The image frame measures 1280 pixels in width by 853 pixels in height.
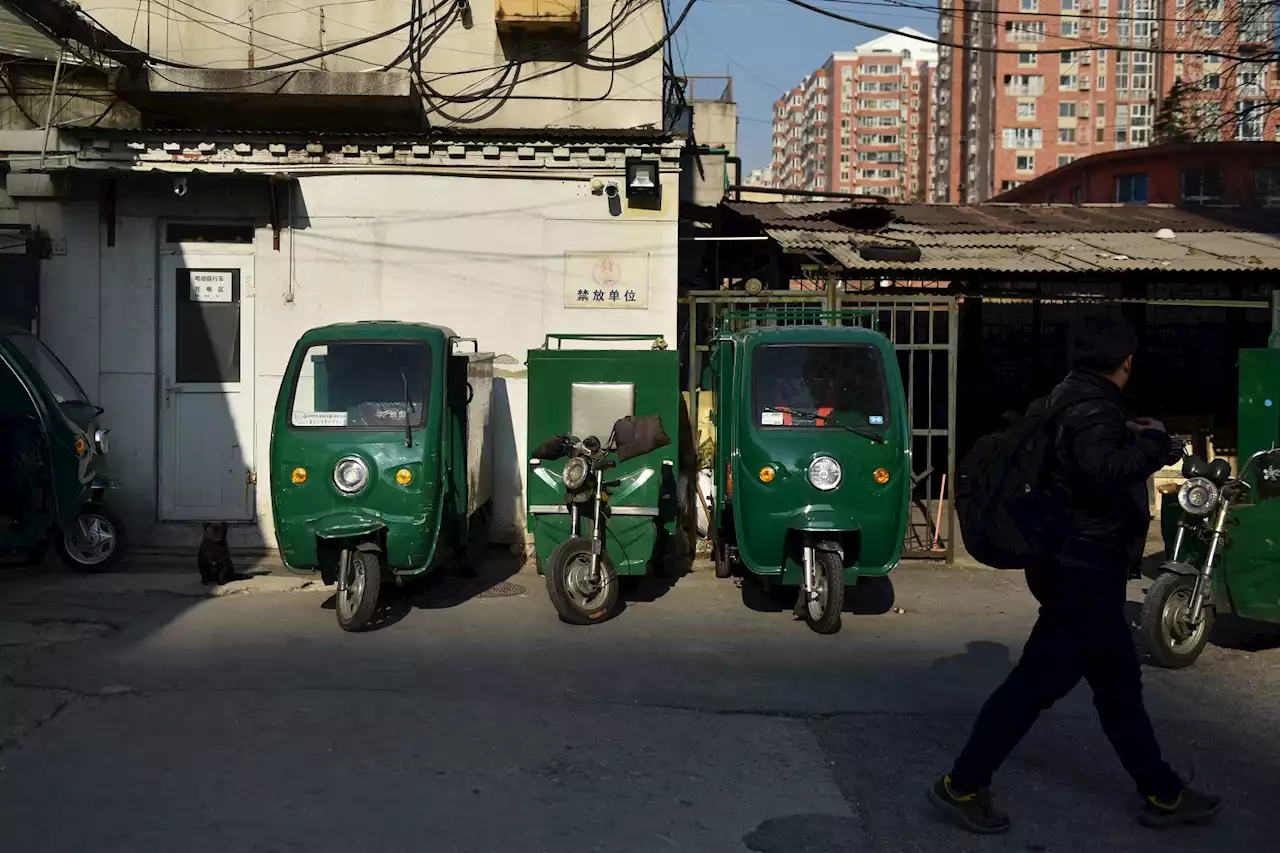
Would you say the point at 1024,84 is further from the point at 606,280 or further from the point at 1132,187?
the point at 606,280

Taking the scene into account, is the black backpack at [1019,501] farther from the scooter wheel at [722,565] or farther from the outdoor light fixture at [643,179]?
the outdoor light fixture at [643,179]

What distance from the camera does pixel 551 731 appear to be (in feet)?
18.8

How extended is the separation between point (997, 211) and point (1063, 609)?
1222cm

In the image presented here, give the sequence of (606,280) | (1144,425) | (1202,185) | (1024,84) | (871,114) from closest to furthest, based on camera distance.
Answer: (1144,425), (606,280), (1202,185), (1024,84), (871,114)

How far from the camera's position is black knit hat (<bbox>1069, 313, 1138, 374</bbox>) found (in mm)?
4406

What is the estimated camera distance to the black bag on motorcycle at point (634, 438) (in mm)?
8445

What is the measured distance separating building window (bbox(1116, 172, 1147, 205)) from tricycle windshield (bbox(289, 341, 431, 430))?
35701 mm

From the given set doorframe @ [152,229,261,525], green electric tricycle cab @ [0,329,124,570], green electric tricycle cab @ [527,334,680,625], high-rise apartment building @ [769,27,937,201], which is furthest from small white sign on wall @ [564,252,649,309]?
high-rise apartment building @ [769,27,937,201]

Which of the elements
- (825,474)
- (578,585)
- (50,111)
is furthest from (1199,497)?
(50,111)

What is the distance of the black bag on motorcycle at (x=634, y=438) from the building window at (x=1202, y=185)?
34.2 metres

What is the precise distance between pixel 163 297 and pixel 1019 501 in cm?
844

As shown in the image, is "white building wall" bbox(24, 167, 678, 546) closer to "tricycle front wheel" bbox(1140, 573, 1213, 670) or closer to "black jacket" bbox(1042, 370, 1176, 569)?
"tricycle front wheel" bbox(1140, 573, 1213, 670)

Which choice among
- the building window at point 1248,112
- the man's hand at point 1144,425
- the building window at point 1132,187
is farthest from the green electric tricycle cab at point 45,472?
the building window at point 1132,187

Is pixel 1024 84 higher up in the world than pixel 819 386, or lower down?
higher up
